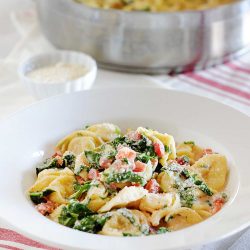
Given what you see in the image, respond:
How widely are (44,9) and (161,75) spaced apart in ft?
2.04

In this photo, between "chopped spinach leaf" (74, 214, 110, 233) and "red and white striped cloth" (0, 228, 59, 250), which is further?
"red and white striped cloth" (0, 228, 59, 250)

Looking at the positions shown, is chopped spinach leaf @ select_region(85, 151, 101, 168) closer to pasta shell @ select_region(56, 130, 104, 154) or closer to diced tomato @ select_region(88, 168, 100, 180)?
diced tomato @ select_region(88, 168, 100, 180)

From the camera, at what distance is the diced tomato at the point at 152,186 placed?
165 cm

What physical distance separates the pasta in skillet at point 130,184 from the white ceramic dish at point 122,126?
0.05 metres

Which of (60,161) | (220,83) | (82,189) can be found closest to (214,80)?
(220,83)

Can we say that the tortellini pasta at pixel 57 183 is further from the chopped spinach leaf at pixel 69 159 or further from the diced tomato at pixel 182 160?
the diced tomato at pixel 182 160

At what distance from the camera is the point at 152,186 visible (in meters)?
1.66

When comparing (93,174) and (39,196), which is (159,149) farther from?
(39,196)

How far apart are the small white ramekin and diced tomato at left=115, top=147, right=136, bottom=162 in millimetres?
704

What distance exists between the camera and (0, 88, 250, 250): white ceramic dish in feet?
4.64

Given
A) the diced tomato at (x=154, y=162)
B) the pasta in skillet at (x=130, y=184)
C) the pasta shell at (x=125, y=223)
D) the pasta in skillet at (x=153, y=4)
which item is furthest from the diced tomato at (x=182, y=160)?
the pasta in skillet at (x=153, y=4)

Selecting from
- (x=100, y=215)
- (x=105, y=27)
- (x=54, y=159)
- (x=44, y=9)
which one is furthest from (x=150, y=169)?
(x=44, y=9)

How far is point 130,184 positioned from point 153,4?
1.33 meters

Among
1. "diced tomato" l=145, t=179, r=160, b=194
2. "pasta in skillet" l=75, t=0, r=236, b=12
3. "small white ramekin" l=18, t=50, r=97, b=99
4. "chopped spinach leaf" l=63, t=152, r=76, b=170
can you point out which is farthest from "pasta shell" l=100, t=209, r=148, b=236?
"pasta in skillet" l=75, t=0, r=236, b=12
